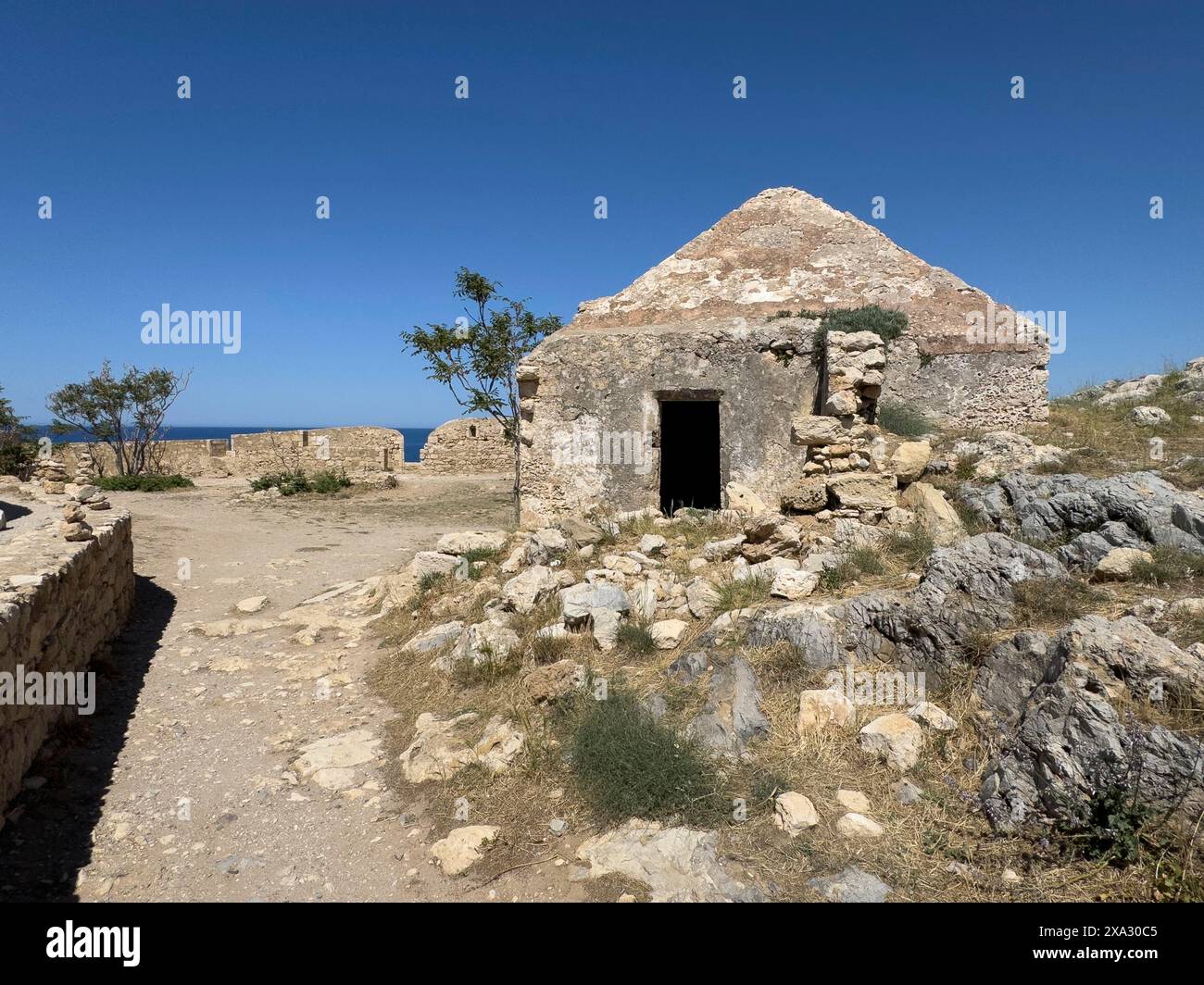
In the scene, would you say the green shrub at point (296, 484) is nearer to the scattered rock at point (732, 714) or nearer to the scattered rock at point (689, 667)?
the scattered rock at point (689, 667)

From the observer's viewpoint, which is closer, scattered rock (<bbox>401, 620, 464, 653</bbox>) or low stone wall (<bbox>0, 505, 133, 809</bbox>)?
low stone wall (<bbox>0, 505, 133, 809</bbox>)

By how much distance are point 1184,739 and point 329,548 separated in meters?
11.0

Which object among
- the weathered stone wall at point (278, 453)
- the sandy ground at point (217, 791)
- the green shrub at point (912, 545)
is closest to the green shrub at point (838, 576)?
the green shrub at point (912, 545)

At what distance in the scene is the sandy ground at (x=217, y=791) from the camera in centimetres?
324

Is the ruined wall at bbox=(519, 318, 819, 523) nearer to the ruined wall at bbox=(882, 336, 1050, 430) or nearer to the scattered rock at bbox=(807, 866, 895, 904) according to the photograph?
the ruined wall at bbox=(882, 336, 1050, 430)

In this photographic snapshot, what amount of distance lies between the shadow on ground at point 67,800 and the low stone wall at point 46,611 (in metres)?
0.12

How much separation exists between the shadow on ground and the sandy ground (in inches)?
0.4

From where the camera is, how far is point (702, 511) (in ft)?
25.7

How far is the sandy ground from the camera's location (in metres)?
3.24

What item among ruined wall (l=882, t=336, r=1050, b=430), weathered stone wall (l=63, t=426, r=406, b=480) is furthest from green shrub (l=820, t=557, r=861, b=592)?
weathered stone wall (l=63, t=426, r=406, b=480)

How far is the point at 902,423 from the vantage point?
339 inches

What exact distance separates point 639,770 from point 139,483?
20523mm
